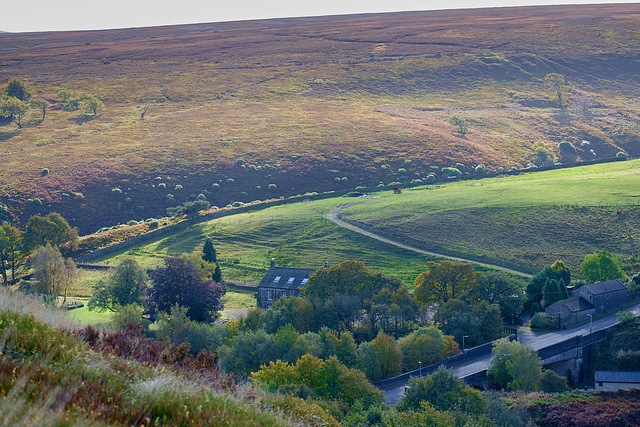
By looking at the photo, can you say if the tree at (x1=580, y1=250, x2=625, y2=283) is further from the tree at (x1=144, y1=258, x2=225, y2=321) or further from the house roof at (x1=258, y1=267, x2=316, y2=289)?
the tree at (x1=144, y1=258, x2=225, y2=321)

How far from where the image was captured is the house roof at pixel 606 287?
195ft

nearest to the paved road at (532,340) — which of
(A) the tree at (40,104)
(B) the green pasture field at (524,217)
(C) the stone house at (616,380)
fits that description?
(C) the stone house at (616,380)

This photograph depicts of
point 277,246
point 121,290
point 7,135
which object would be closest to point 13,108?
point 7,135

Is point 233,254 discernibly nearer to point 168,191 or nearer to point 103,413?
point 168,191

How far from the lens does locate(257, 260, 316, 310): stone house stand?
6481 centimetres

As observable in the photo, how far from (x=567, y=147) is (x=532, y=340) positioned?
97527 millimetres

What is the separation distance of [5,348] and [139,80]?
597ft

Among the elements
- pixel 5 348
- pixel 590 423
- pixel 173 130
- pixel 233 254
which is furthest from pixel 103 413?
pixel 173 130

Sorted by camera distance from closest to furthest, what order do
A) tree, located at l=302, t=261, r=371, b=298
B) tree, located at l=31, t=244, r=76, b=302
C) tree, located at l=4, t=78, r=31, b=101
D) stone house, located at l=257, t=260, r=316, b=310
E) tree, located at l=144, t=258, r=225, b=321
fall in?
tree, located at l=302, t=261, r=371, b=298, tree, located at l=144, t=258, r=225, b=321, stone house, located at l=257, t=260, r=316, b=310, tree, located at l=31, t=244, r=76, b=302, tree, located at l=4, t=78, r=31, b=101

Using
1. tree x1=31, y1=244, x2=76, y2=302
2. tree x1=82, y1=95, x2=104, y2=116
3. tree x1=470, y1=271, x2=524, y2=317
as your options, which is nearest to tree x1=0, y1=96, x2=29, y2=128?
tree x1=82, y1=95, x2=104, y2=116

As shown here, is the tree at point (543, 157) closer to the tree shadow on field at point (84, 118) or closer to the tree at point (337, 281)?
the tree at point (337, 281)

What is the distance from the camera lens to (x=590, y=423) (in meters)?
36.3

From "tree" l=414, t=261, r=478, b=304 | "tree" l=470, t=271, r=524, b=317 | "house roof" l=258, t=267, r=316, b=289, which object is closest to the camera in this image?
"tree" l=470, t=271, r=524, b=317

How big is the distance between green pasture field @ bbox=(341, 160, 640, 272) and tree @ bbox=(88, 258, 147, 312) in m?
31.4
